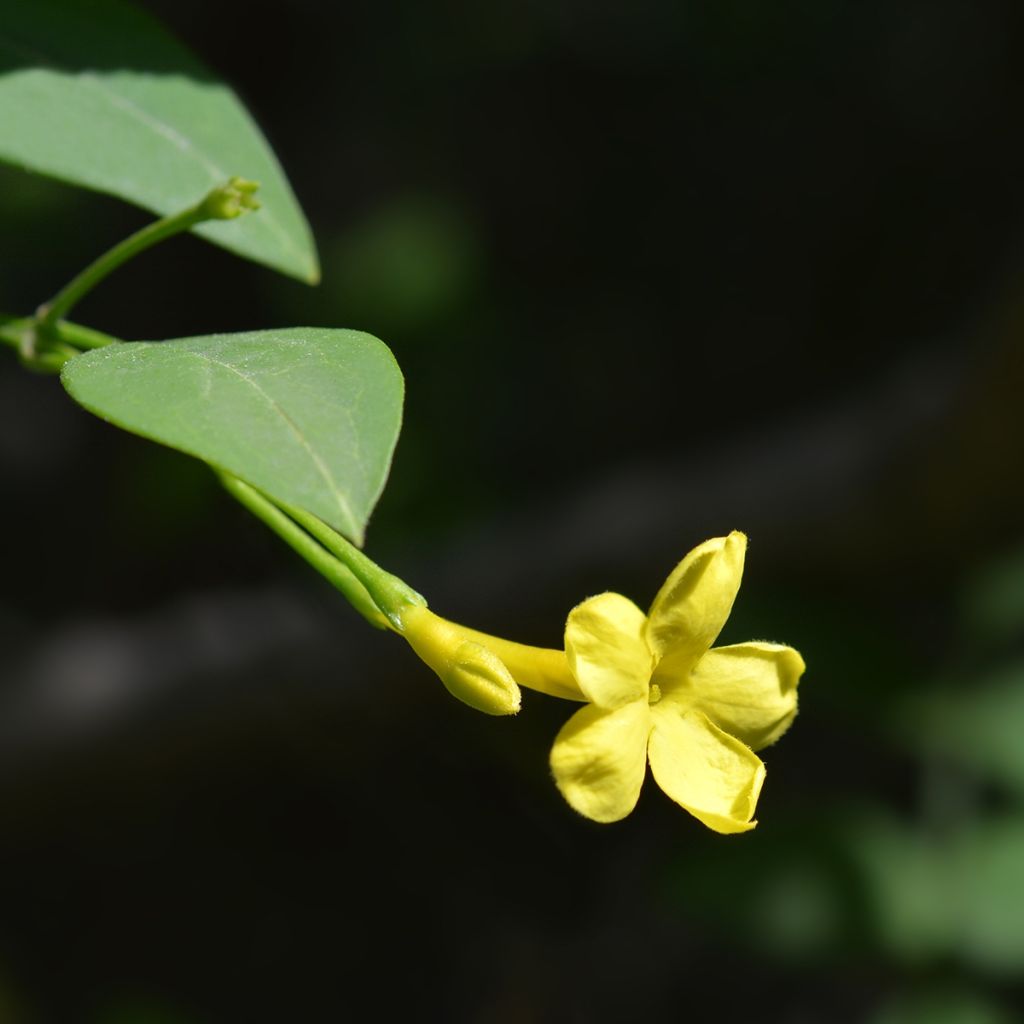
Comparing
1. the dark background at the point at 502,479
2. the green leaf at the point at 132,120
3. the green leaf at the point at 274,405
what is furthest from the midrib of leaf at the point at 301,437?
the dark background at the point at 502,479

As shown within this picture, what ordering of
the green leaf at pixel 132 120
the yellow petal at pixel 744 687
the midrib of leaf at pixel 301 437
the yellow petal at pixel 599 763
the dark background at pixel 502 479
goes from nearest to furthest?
the midrib of leaf at pixel 301 437
the yellow petal at pixel 599 763
the yellow petal at pixel 744 687
the green leaf at pixel 132 120
the dark background at pixel 502 479

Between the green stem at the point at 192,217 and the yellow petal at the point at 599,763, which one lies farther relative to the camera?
the green stem at the point at 192,217

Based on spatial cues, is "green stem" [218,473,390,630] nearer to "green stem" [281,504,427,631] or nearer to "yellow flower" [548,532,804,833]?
"green stem" [281,504,427,631]

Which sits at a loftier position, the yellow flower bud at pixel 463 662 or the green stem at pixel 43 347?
the green stem at pixel 43 347

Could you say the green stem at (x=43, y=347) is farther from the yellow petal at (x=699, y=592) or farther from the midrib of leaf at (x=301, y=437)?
the yellow petal at (x=699, y=592)

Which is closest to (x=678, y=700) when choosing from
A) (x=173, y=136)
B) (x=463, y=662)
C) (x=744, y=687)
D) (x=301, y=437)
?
(x=744, y=687)

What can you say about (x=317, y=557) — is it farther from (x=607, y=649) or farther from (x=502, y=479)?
(x=502, y=479)

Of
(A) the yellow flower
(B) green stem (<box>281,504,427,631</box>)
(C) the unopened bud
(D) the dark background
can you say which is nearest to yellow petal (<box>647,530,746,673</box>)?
(A) the yellow flower

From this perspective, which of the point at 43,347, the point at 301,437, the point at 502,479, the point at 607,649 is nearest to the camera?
the point at 301,437
